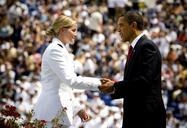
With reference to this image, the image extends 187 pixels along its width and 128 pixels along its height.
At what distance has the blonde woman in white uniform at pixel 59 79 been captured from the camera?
18.9 ft

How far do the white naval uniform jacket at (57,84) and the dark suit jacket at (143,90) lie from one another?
1.51 feet

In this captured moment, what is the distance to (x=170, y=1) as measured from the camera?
73.6 feet

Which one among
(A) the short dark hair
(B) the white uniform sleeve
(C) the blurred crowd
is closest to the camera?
(A) the short dark hair

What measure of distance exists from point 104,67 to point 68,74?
38.1 ft

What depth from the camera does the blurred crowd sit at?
50.8ft

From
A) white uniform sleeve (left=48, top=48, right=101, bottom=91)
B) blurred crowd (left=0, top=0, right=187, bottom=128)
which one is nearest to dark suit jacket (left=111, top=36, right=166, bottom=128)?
white uniform sleeve (left=48, top=48, right=101, bottom=91)

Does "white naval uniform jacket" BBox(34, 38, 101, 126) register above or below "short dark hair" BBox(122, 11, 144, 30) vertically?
below

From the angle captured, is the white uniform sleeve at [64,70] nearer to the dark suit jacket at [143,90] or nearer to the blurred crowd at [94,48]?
the dark suit jacket at [143,90]

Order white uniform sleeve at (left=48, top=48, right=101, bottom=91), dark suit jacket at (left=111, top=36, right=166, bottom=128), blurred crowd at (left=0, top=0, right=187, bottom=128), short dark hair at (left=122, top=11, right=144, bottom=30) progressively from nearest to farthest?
dark suit jacket at (left=111, top=36, right=166, bottom=128), short dark hair at (left=122, top=11, right=144, bottom=30), white uniform sleeve at (left=48, top=48, right=101, bottom=91), blurred crowd at (left=0, top=0, right=187, bottom=128)

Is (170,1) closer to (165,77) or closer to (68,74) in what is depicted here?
(165,77)

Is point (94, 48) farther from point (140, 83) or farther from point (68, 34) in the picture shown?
point (140, 83)

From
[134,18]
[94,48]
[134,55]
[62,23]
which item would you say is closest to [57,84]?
[62,23]

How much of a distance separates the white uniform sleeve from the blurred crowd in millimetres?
7879

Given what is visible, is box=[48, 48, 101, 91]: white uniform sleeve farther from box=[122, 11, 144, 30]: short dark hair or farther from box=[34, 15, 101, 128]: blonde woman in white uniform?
box=[122, 11, 144, 30]: short dark hair
